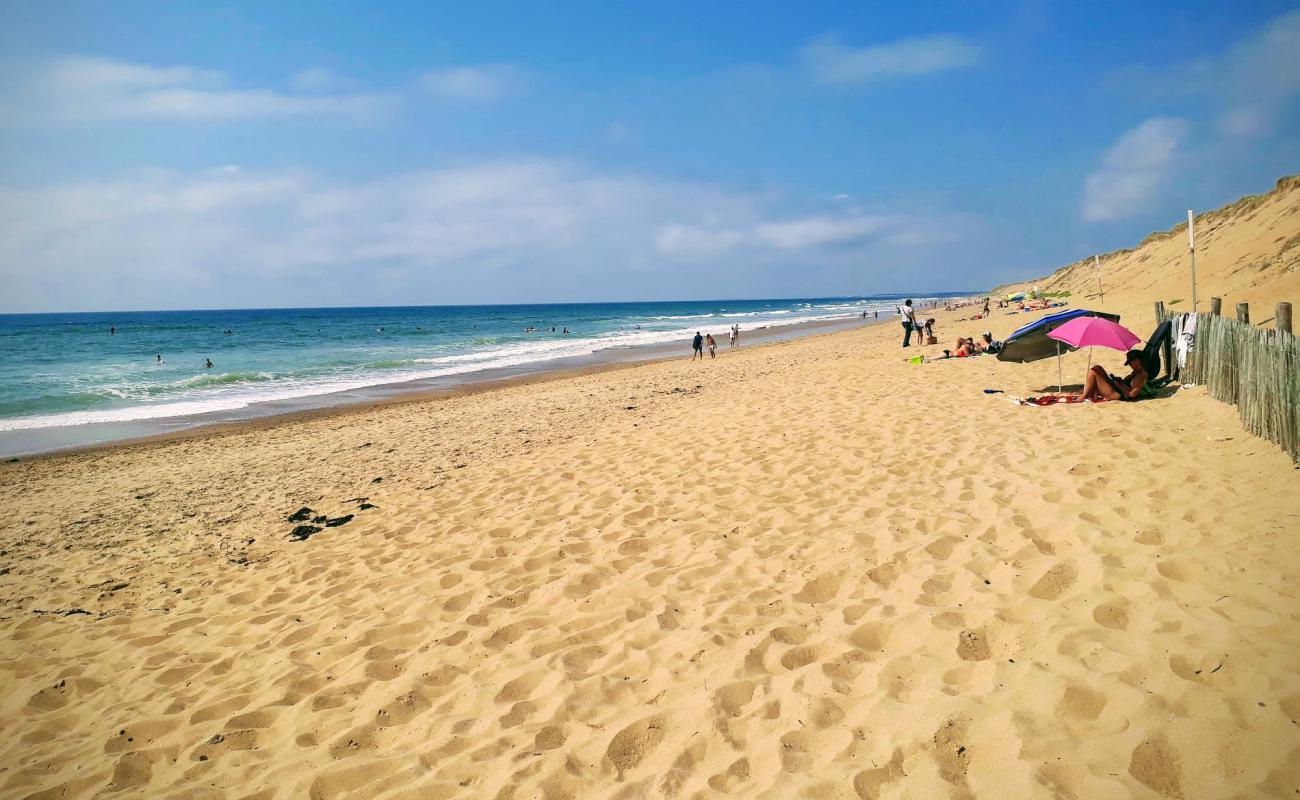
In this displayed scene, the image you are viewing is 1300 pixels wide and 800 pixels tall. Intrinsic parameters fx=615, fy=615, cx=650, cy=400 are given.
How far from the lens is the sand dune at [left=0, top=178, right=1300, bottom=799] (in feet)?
9.11

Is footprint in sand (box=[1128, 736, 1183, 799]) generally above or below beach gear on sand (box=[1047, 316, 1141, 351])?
below

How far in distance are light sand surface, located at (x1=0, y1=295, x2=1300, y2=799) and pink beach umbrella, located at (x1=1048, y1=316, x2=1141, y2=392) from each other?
1.16 meters

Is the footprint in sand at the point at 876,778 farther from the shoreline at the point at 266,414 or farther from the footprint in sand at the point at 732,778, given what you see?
the shoreline at the point at 266,414

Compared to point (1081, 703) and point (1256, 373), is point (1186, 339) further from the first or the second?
point (1081, 703)

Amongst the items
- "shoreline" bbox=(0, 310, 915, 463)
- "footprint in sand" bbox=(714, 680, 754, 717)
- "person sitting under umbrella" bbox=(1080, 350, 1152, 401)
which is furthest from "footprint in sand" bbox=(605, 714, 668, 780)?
"shoreline" bbox=(0, 310, 915, 463)

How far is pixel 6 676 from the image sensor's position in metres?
4.18

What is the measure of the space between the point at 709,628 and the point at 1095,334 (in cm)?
822

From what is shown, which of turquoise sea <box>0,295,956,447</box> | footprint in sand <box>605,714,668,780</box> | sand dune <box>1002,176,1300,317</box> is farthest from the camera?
turquoise sea <box>0,295,956,447</box>

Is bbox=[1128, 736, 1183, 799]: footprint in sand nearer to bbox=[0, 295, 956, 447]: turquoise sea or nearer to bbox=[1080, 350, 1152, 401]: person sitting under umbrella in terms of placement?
bbox=[1080, 350, 1152, 401]: person sitting under umbrella

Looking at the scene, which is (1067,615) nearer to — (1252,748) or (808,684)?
(1252,748)

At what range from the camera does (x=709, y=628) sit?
3926 millimetres

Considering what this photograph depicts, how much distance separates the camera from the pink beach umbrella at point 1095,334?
28.9ft

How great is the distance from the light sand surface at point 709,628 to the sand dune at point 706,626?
22mm

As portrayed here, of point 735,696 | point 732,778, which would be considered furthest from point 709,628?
point 732,778
